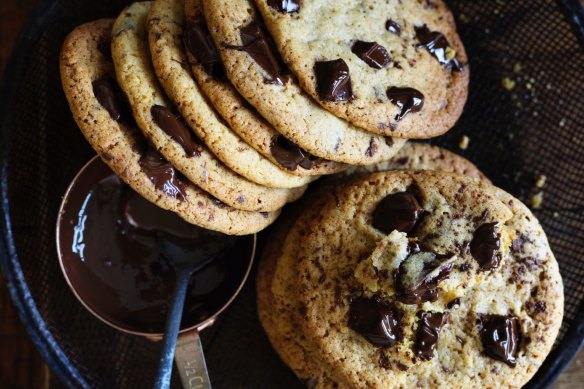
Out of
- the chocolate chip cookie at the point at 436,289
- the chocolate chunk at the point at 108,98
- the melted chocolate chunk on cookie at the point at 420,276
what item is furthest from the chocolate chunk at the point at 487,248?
the chocolate chunk at the point at 108,98

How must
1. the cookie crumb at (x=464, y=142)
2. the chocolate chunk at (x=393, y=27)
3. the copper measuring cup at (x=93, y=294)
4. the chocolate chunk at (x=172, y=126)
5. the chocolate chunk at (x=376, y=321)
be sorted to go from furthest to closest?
the cookie crumb at (x=464, y=142) < the copper measuring cup at (x=93, y=294) < the chocolate chunk at (x=393, y=27) < the chocolate chunk at (x=376, y=321) < the chocolate chunk at (x=172, y=126)

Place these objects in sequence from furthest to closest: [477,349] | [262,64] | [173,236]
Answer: [173,236] → [477,349] → [262,64]

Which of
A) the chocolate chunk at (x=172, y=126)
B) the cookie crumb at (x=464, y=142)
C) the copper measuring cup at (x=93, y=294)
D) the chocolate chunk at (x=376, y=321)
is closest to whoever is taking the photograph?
the chocolate chunk at (x=172, y=126)

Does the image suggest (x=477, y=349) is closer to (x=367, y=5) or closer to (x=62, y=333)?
(x=367, y=5)

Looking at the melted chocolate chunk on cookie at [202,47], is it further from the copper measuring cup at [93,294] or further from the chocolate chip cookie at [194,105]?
the copper measuring cup at [93,294]

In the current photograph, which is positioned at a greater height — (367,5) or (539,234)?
(367,5)

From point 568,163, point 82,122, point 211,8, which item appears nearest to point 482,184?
point 568,163
